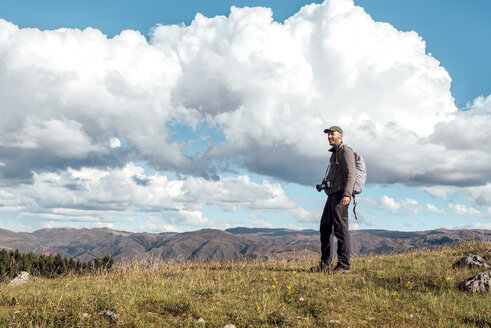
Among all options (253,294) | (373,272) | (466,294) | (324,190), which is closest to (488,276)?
(466,294)

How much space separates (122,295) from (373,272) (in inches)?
253

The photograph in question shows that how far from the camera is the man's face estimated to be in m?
9.91

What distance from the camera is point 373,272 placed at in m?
9.96

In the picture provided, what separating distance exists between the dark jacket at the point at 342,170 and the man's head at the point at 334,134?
124 mm

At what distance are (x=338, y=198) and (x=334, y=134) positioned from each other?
1.71 meters

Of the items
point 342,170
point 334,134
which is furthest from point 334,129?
point 342,170

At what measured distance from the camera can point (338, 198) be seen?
32.3 feet

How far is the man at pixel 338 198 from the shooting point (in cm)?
960

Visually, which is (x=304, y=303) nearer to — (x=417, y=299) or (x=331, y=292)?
(x=331, y=292)

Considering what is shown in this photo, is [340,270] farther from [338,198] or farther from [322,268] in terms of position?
[338,198]

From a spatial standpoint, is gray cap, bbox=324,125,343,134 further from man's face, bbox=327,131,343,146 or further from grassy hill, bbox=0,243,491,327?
grassy hill, bbox=0,243,491,327

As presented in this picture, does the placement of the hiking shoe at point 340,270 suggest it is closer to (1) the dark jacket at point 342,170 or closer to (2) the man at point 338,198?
(2) the man at point 338,198

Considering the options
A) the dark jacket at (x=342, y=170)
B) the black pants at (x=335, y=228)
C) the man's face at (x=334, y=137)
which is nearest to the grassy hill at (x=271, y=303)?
the black pants at (x=335, y=228)

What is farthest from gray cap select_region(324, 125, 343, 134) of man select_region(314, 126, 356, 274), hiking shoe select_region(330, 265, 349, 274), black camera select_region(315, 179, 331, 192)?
hiking shoe select_region(330, 265, 349, 274)
